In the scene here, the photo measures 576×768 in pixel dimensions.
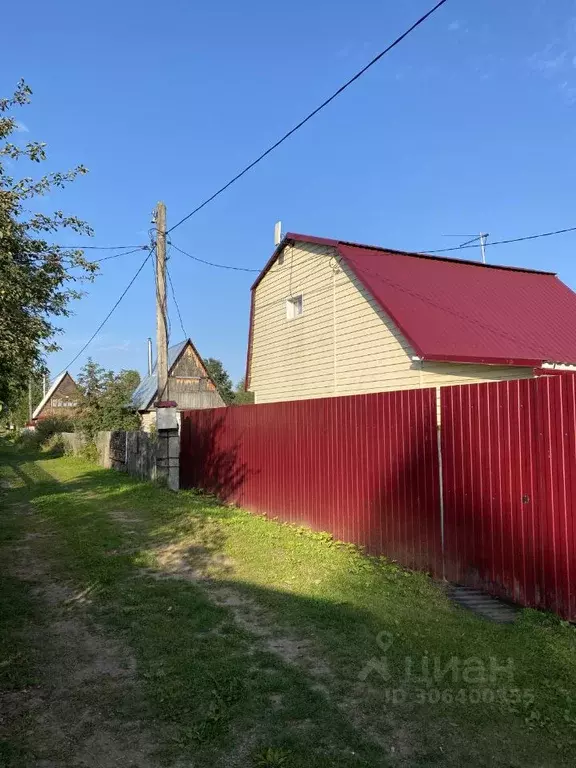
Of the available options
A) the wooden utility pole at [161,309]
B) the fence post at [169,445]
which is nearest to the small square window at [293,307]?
the wooden utility pole at [161,309]

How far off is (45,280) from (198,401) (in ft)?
106

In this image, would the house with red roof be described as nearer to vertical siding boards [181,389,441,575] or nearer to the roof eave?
the roof eave

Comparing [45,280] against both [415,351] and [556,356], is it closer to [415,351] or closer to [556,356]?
[415,351]

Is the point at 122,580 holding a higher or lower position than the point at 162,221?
lower

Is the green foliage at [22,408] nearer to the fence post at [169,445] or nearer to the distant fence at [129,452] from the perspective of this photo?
the fence post at [169,445]

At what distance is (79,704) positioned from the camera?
3590 millimetres

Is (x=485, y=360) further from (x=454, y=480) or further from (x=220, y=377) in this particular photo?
(x=220, y=377)

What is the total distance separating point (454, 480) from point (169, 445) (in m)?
9.62

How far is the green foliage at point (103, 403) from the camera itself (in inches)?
1020

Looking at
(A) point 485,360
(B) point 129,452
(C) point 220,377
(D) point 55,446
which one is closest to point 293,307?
(A) point 485,360

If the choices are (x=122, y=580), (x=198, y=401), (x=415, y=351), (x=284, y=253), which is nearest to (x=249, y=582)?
(x=122, y=580)

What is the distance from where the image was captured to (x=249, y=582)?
20.5 feet

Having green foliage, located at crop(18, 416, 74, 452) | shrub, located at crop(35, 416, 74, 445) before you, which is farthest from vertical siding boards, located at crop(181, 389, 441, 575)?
shrub, located at crop(35, 416, 74, 445)

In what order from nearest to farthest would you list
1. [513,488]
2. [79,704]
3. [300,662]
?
[79,704] < [300,662] < [513,488]
